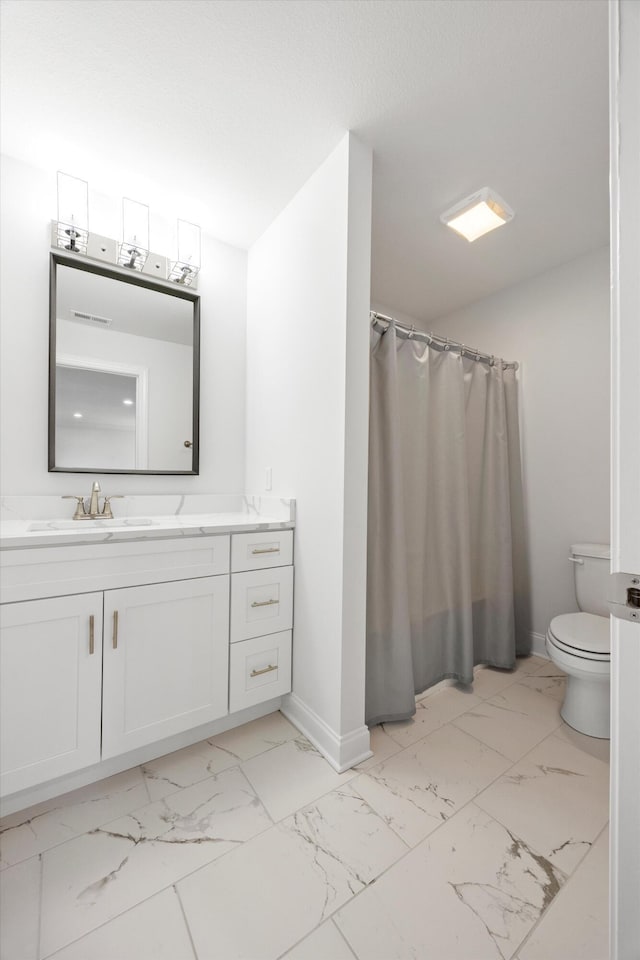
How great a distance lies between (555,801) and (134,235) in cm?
289

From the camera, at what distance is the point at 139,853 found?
1144 mm

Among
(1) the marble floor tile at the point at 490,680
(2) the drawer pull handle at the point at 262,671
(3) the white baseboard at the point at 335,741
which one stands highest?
(2) the drawer pull handle at the point at 262,671

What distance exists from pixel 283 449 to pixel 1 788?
1.52 meters

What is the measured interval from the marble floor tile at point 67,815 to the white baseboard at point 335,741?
0.63 metres

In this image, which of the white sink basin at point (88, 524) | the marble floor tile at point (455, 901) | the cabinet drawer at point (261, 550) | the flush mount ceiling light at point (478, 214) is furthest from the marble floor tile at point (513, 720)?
the flush mount ceiling light at point (478, 214)

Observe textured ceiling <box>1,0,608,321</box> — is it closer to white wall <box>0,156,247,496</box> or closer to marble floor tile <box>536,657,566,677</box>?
white wall <box>0,156,247,496</box>

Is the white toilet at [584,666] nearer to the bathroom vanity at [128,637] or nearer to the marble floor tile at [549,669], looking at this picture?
the marble floor tile at [549,669]

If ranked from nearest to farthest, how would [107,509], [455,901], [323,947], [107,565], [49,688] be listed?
1. [323,947]
2. [455,901]
3. [49,688]
4. [107,565]
5. [107,509]

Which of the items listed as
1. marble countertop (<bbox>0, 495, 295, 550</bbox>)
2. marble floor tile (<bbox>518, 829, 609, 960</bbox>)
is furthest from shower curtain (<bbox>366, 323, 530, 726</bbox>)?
marble floor tile (<bbox>518, 829, 609, 960</bbox>)

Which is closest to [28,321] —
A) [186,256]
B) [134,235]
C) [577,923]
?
[134,235]

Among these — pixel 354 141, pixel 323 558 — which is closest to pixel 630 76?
pixel 354 141

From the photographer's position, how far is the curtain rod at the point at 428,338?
5.99 ft

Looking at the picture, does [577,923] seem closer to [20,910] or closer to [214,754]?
[214,754]

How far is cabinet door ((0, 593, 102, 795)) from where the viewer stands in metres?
1.21
